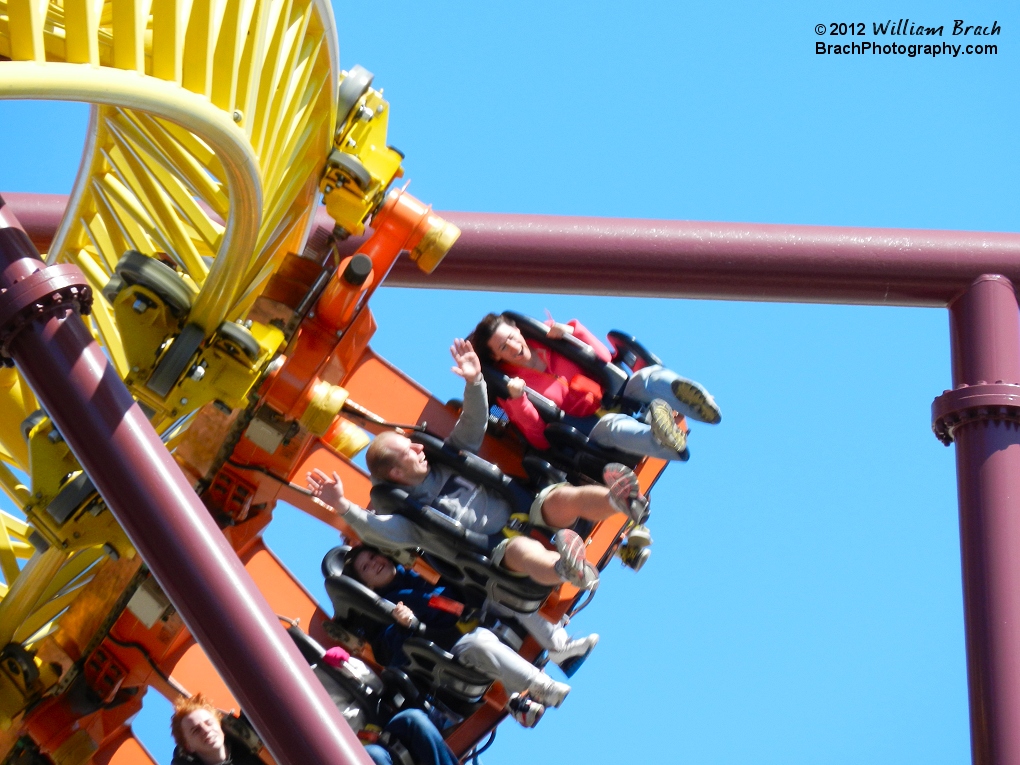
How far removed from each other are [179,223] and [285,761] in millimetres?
1666

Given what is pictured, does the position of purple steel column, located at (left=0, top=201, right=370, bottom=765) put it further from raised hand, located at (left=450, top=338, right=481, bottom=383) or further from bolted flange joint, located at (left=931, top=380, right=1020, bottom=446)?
bolted flange joint, located at (left=931, top=380, right=1020, bottom=446)

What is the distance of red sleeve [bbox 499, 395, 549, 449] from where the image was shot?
5.27 meters

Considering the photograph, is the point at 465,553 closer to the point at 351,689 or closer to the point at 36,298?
the point at 351,689

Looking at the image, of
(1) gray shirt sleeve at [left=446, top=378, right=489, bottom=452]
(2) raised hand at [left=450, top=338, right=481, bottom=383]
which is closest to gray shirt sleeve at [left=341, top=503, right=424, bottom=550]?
(1) gray shirt sleeve at [left=446, top=378, right=489, bottom=452]

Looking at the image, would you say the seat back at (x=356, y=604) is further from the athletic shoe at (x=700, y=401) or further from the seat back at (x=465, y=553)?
the athletic shoe at (x=700, y=401)

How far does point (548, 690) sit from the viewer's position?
186 inches

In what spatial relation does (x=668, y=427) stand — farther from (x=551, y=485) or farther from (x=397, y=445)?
(x=397, y=445)

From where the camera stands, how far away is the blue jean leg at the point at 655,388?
5078mm

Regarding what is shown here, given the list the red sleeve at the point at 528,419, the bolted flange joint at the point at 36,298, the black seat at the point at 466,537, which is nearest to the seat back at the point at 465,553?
the black seat at the point at 466,537

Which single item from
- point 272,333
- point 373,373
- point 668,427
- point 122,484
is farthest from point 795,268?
point 122,484

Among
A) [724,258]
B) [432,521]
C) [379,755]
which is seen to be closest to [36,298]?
[432,521]

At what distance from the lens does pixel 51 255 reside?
538 cm

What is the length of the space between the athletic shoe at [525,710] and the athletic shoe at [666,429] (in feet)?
2.80

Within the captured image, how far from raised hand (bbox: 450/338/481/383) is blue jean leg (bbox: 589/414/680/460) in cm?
42
